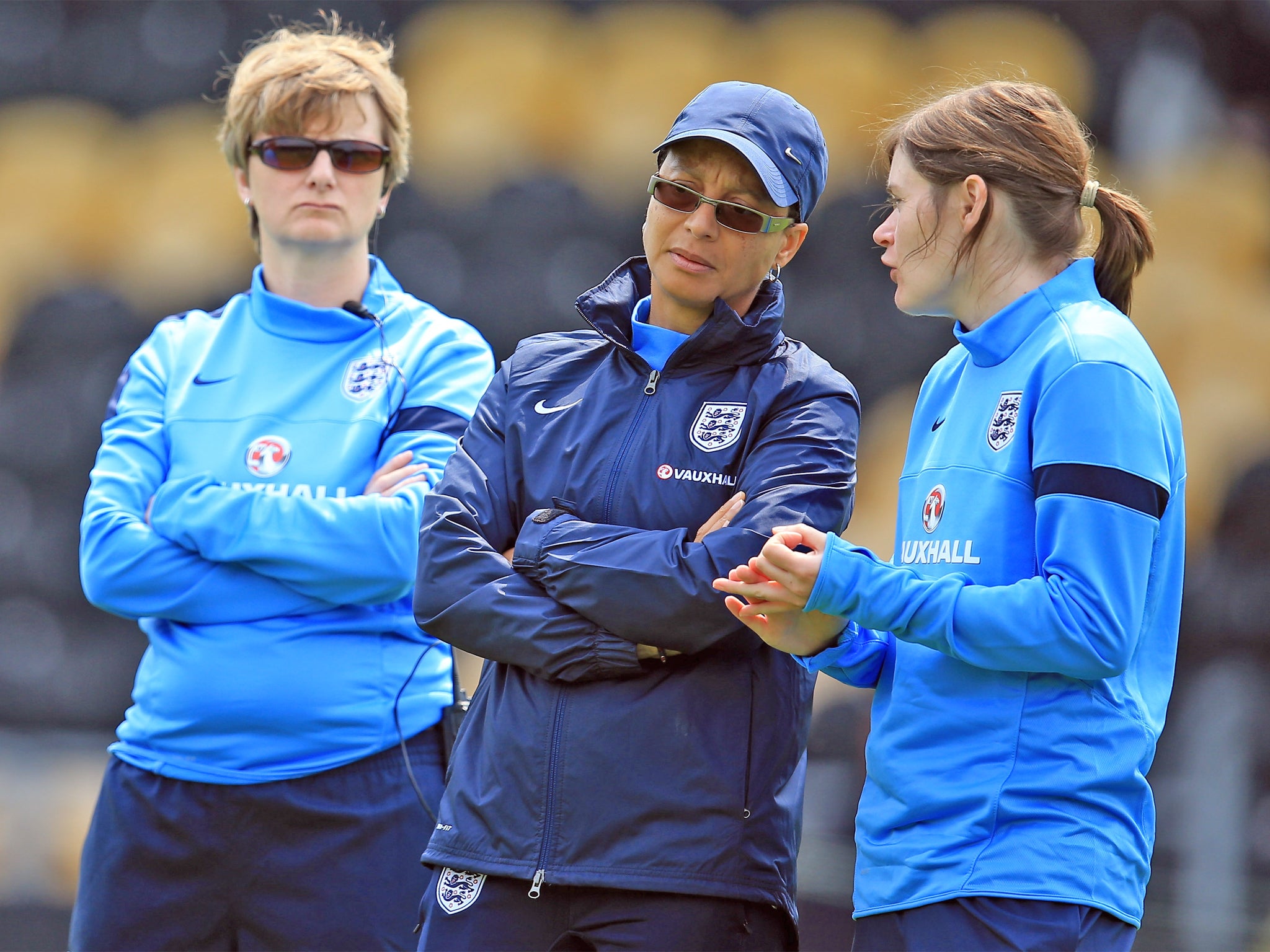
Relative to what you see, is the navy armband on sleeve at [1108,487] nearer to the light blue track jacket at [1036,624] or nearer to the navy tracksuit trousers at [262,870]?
the light blue track jacket at [1036,624]

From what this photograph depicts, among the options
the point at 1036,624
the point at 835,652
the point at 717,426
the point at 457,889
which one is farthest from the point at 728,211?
the point at 457,889

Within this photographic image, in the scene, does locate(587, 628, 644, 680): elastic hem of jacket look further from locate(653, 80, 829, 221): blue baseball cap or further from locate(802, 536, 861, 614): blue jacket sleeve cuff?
locate(653, 80, 829, 221): blue baseball cap

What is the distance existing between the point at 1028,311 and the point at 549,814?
96 centimetres

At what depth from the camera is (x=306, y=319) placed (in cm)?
283

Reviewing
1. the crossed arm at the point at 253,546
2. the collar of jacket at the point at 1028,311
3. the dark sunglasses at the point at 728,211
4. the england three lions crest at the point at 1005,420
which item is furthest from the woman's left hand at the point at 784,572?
the crossed arm at the point at 253,546

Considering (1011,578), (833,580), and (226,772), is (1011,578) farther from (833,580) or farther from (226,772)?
(226,772)

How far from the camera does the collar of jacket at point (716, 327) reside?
7.15ft

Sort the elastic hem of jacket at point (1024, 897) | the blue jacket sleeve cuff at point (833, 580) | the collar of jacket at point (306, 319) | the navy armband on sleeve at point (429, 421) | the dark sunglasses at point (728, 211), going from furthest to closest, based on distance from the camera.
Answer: the collar of jacket at point (306, 319), the navy armband on sleeve at point (429, 421), the dark sunglasses at point (728, 211), the blue jacket sleeve cuff at point (833, 580), the elastic hem of jacket at point (1024, 897)

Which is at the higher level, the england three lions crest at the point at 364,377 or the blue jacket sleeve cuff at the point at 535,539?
the england three lions crest at the point at 364,377

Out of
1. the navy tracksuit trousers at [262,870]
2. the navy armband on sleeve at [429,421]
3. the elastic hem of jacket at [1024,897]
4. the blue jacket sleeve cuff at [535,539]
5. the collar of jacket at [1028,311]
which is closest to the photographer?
the elastic hem of jacket at [1024,897]

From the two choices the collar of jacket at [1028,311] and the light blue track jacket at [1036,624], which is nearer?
the light blue track jacket at [1036,624]

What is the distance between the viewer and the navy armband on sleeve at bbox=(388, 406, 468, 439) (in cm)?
271

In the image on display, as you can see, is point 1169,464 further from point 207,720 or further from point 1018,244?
point 207,720

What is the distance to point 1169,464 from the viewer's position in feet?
5.91
